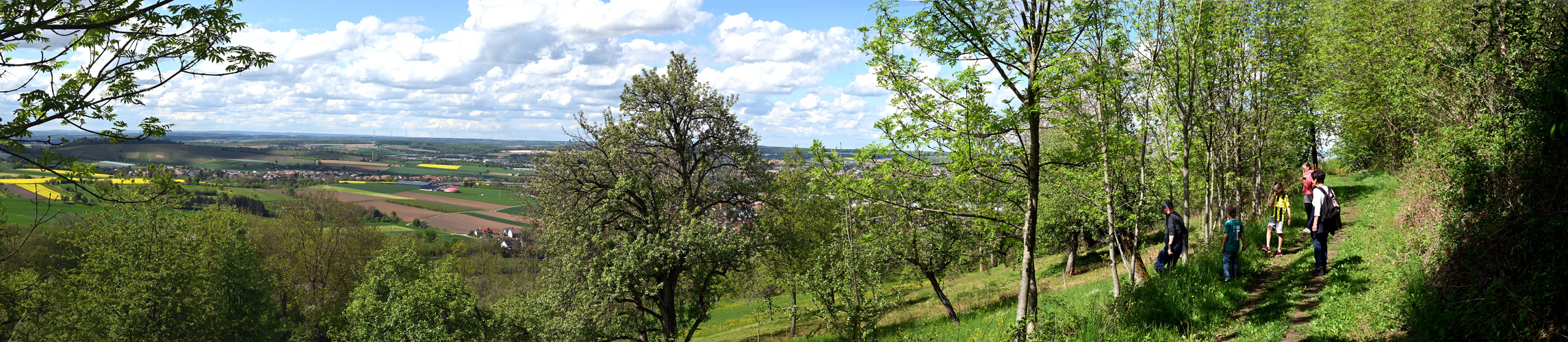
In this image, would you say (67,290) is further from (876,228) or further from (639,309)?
(876,228)

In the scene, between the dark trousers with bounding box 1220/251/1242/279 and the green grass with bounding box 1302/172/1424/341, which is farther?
the dark trousers with bounding box 1220/251/1242/279

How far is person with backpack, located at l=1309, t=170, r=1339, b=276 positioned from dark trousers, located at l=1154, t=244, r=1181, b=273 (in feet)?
5.62

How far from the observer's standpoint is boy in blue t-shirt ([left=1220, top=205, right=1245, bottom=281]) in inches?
389

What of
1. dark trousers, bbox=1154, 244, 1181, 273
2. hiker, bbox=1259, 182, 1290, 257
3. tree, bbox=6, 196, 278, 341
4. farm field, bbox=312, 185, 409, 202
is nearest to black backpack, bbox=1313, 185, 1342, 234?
dark trousers, bbox=1154, 244, 1181, 273

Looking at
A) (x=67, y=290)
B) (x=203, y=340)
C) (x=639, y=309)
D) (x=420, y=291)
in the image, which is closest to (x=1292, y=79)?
(x=639, y=309)

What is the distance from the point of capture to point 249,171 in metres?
112

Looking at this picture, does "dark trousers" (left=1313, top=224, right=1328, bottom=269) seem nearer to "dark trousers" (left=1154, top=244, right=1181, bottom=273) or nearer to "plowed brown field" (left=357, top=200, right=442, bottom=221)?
"dark trousers" (left=1154, top=244, right=1181, bottom=273)

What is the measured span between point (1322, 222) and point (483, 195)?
4634 inches

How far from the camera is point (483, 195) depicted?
11212cm

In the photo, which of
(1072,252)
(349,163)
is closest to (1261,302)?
(1072,252)

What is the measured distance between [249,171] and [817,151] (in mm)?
136926

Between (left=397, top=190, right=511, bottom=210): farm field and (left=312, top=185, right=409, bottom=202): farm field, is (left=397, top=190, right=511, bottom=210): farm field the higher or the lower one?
the lower one

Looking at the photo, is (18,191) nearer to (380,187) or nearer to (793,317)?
(380,187)

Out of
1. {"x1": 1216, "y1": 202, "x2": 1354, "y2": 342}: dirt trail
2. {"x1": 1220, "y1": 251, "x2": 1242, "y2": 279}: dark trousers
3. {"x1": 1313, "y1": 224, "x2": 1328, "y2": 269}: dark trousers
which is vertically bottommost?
{"x1": 1216, "y1": 202, "x2": 1354, "y2": 342}: dirt trail
